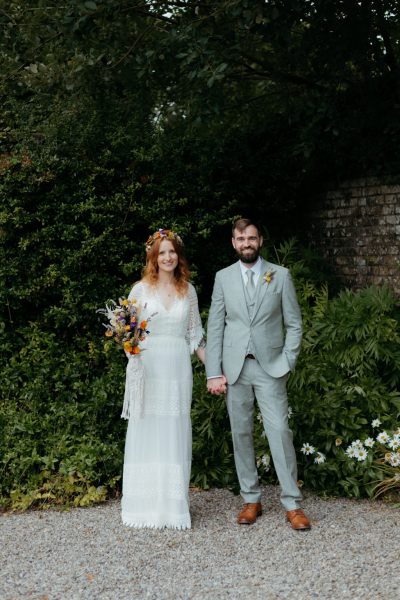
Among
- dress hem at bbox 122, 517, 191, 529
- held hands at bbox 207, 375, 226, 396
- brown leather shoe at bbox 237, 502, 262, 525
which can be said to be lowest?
dress hem at bbox 122, 517, 191, 529

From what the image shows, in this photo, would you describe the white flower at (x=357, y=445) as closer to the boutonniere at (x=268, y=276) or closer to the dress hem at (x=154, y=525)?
the dress hem at (x=154, y=525)

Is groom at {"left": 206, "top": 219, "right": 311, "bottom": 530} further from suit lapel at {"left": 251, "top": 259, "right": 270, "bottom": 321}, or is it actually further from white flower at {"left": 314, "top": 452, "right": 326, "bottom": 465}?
white flower at {"left": 314, "top": 452, "right": 326, "bottom": 465}

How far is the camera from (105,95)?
773 cm

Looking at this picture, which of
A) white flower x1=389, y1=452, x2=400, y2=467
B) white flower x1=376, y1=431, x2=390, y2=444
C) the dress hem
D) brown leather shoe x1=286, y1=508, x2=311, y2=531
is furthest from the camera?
white flower x1=376, y1=431, x2=390, y2=444

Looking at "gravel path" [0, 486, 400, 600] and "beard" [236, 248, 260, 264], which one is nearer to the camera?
"gravel path" [0, 486, 400, 600]

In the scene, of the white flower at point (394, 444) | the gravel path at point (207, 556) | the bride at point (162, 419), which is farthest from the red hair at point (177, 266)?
the white flower at point (394, 444)

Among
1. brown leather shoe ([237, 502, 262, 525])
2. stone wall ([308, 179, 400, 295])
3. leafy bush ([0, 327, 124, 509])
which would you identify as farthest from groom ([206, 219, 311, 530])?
stone wall ([308, 179, 400, 295])

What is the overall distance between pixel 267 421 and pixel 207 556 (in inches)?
38.5

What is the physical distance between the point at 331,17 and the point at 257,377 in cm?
401

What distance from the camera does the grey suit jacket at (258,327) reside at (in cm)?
489

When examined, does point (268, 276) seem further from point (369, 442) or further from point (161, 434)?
point (369, 442)

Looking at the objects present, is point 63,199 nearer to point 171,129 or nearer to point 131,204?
point 131,204

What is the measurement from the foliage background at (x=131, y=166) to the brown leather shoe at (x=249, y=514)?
885 mm

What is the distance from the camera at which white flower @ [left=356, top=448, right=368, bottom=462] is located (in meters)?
5.69
